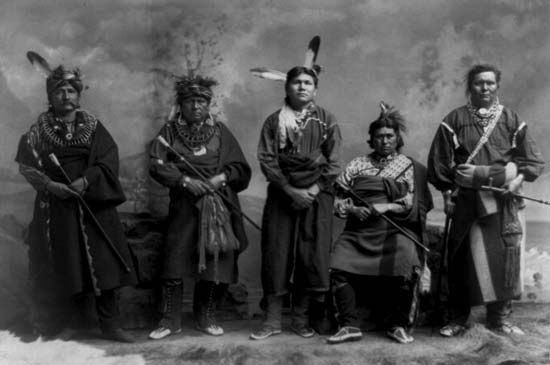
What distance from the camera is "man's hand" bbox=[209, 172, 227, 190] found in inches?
175

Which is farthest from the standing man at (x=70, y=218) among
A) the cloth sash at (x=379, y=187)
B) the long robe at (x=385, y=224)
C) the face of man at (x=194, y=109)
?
the cloth sash at (x=379, y=187)

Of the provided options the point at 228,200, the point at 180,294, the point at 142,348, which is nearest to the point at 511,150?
the point at 228,200

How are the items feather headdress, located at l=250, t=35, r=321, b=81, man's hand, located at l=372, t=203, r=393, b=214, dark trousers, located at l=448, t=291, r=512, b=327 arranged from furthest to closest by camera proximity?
feather headdress, located at l=250, t=35, r=321, b=81 < dark trousers, located at l=448, t=291, r=512, b=327 < man's hand, located at l=372, t=203, r=393, b=214

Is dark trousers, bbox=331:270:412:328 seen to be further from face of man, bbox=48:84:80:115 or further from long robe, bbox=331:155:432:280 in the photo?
face of man, bbox=48:84:80:115

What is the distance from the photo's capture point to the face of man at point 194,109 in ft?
14.8

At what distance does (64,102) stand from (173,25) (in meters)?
1.36

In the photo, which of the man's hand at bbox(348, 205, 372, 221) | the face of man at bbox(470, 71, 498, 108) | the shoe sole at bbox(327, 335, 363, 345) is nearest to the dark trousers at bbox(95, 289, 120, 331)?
the shoe sole at bbox(327, 335, 363, 345)

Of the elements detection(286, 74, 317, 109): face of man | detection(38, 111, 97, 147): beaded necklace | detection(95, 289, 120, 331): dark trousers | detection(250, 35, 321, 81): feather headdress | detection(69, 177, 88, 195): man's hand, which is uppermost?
detection(250, 35, 321, 81): feather headdress

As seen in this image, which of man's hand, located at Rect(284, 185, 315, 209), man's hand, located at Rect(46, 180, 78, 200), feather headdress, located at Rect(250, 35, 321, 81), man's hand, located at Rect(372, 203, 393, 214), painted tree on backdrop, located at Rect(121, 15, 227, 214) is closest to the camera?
man's hand, located at Rect(46, 180, 78, 200)

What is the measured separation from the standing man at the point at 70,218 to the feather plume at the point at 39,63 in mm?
91

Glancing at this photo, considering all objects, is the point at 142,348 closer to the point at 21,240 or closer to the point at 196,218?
the point at 196,218

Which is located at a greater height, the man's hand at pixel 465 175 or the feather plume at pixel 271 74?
the feather plume at pixel 271 74

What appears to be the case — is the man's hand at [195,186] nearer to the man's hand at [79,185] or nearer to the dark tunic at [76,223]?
the dark tunic at [76,223]

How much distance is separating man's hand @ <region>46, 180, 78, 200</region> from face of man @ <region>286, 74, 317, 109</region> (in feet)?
5.20
